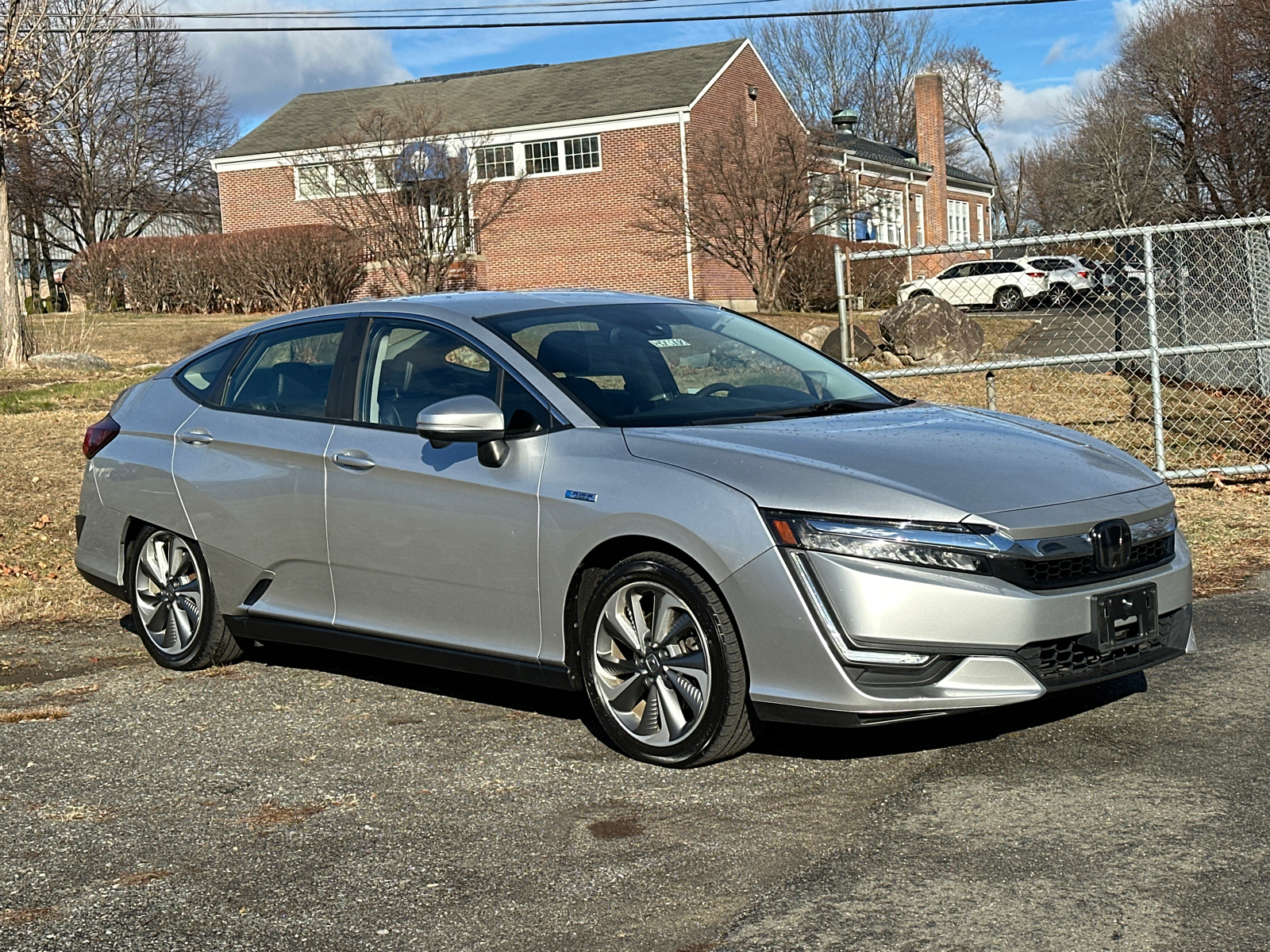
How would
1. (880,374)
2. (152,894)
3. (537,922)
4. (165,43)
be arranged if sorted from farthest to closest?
(165,43) → (880,374) → (152,894) → (537,922)

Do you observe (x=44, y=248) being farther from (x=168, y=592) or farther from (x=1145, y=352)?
(x=168, y=592)

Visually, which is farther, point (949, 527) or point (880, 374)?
point (880, 374)

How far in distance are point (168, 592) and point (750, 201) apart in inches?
1053

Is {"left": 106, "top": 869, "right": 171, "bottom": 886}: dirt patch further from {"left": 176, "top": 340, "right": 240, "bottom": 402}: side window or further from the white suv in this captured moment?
the white suv

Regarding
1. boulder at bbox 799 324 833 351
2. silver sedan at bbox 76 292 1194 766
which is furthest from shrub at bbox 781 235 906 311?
silver sedan at bbox 76 292 1194 766

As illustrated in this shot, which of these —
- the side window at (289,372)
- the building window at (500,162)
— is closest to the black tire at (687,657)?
the side window at (289,372)

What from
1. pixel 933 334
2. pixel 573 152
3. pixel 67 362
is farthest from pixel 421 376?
pixel 573 152

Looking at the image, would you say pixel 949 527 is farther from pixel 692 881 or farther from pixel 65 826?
pixel 65 826

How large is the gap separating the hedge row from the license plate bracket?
27.8 meters

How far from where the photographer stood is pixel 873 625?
4426 millimetres

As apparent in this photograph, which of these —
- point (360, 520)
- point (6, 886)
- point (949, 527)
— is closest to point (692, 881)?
point (949, 527)

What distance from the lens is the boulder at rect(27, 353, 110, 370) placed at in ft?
61.2

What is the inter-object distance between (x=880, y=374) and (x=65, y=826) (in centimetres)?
622

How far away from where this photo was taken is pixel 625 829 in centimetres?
437
